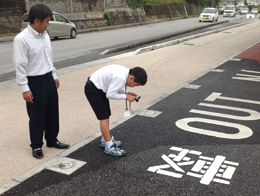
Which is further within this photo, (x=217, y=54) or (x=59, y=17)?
(x=59, y=17)

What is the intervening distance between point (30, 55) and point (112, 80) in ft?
3.42

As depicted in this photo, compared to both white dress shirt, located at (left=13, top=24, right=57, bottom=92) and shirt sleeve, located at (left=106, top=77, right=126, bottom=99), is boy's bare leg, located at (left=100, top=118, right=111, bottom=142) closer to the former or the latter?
shirt sleeve, located at (left=106, top=77, right=126, bottom=99)

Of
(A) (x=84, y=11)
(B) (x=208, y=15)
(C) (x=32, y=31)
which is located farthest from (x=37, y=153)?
(B) (x=208, y=15)

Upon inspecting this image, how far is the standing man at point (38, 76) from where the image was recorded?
11.4ft

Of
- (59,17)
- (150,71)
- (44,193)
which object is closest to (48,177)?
(44,193)

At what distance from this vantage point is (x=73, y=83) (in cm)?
788

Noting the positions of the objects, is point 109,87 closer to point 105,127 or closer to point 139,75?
point 139,75

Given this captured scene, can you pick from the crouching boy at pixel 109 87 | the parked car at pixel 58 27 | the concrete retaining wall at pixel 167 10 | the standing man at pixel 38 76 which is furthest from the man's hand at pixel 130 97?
the concrete retaining wall at pixel 167 10

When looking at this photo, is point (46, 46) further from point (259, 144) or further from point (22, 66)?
point (259, 144)

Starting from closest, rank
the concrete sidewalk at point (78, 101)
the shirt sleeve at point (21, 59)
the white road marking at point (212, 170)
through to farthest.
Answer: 1. the white road marking at point (212, 170)
2. the shirt sleeve at point (21, 59)
3. the concrete sidewalk at point (78, 101)

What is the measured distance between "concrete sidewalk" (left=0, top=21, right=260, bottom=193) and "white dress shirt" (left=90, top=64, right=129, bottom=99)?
3.49 feet

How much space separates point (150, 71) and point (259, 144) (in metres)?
5.46

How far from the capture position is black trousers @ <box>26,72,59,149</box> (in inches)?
145

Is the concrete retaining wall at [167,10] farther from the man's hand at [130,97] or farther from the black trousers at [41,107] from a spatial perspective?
the man's hand at [130,97]
